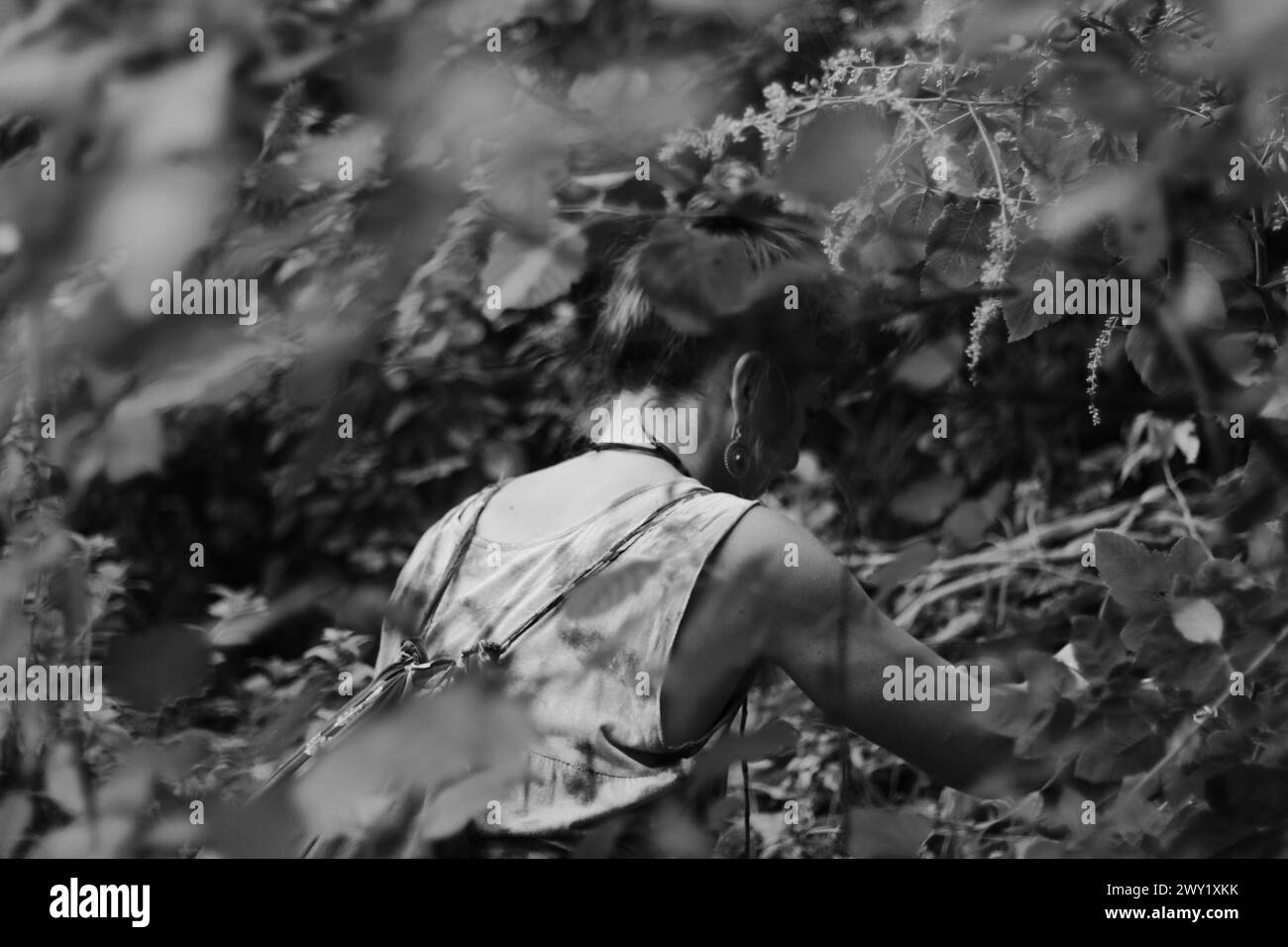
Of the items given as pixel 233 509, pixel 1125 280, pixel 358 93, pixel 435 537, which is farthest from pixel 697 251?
pixel 233 509

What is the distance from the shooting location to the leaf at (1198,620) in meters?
1.01

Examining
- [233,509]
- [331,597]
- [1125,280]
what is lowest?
[331,597]

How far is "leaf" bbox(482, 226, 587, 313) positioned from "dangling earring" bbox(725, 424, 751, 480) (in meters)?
0.69

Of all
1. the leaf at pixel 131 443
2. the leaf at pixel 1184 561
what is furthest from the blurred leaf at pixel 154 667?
the leaf at pixel 1184 561

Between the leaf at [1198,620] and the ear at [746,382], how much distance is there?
23.2 inches

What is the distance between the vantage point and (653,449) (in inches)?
58.0

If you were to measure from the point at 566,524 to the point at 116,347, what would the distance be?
80cm

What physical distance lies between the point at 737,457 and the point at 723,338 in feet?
1.45

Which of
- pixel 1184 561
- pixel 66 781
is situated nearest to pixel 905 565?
pixel 1184 561

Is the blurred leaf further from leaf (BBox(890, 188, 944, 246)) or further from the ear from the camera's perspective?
the ear

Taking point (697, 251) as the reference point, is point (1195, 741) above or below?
below

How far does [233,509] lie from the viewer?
316cm

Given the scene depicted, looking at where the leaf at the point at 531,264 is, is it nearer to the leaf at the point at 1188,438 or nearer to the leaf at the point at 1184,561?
the leaf at the point at 1184,561
